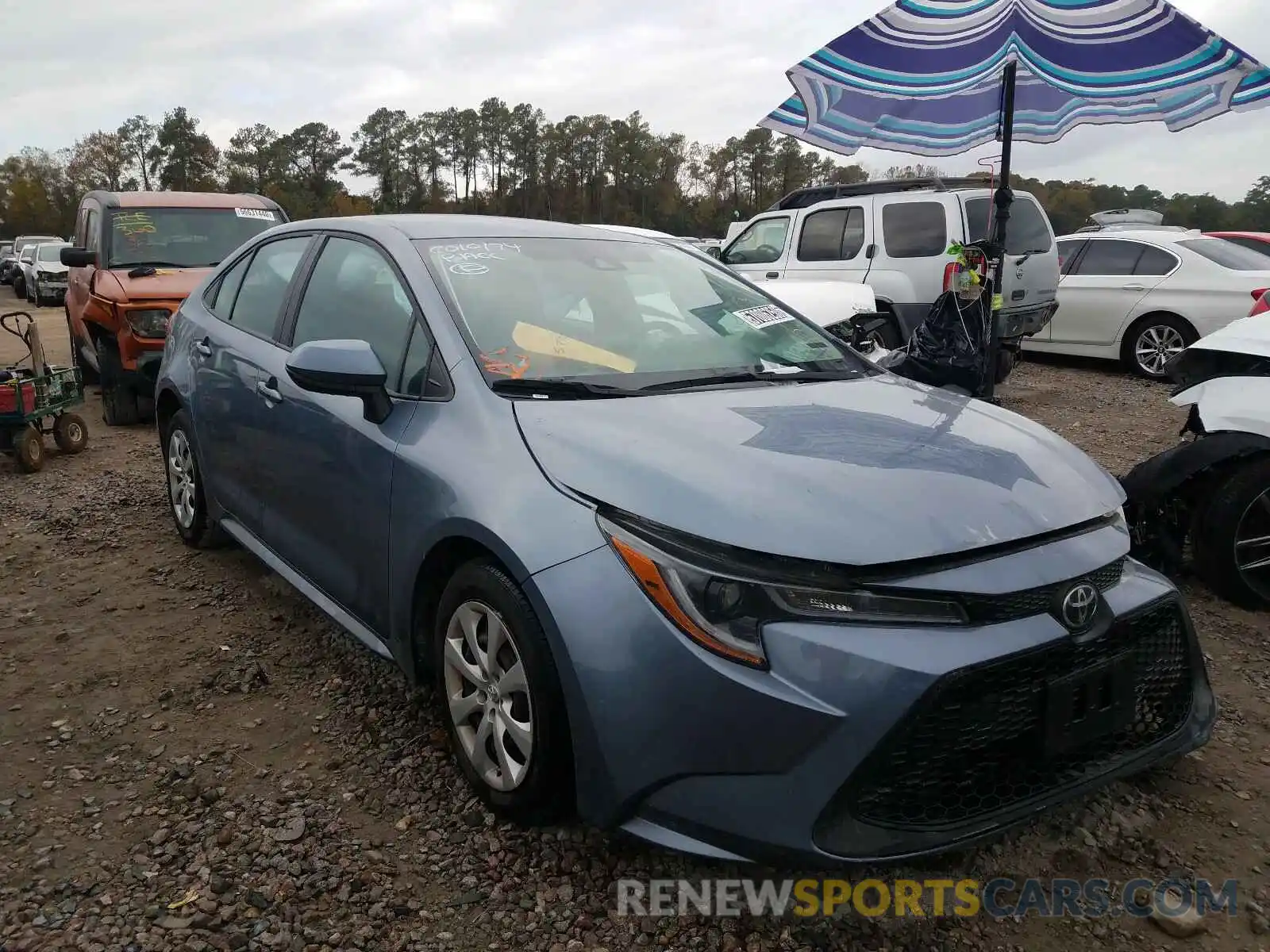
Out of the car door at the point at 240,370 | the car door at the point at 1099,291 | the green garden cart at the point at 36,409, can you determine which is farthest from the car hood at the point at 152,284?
the car door at the point at 1099,291

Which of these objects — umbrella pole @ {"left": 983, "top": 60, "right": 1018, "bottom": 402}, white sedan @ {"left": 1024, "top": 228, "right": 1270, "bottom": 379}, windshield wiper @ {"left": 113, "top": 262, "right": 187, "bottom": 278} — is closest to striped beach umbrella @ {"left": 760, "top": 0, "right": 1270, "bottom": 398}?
umbrella pole @ {"left": 983, "top": 60, "right": 1018, "bottom": 402}

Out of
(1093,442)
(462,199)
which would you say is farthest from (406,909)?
(462,199)

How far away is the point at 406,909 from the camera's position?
83.0 inches

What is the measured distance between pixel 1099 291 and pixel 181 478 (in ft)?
30.7

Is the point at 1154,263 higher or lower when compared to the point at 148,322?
higher

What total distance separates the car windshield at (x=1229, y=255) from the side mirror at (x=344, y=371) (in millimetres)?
9536

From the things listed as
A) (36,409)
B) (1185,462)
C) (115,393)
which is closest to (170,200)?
(115,393)

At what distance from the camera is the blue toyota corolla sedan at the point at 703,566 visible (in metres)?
1.79

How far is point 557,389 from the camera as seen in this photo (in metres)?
2.48

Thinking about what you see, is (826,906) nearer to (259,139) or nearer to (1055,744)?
(1055,744)

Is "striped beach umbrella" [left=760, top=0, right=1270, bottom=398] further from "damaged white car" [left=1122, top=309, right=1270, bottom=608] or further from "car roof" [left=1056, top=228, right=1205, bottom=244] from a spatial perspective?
"car roof" [left=1056, top=228, right=1205, bottom=244]

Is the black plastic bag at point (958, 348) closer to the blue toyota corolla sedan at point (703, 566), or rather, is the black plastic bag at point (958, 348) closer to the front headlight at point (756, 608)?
the blue toyota corolla sedan at point (703, 566)

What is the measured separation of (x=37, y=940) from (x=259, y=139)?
2955 inches

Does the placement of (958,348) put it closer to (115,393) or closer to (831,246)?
(831,246)
